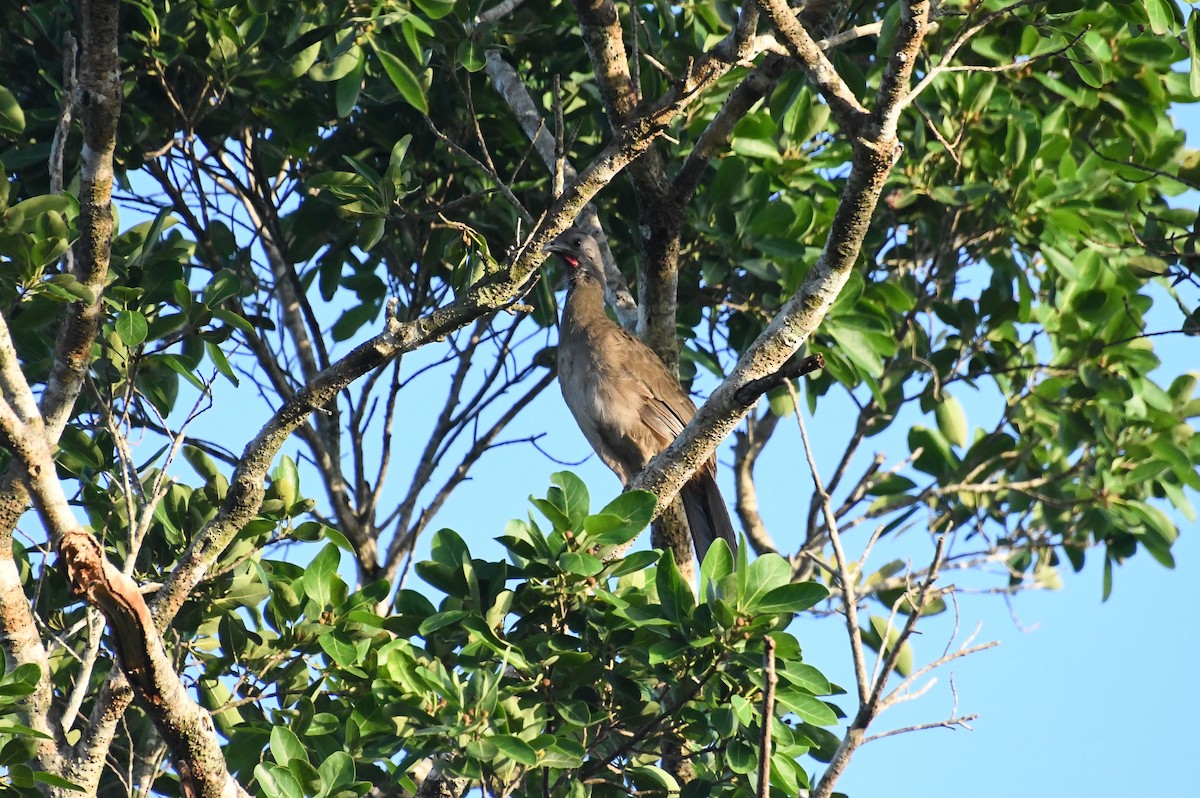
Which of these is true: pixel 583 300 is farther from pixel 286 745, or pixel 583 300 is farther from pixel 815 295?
pixel 286 745

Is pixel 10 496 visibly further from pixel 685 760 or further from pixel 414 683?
pixel 685 760

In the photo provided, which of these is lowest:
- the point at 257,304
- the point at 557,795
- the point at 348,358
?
the point at 557,795

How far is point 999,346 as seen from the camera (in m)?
6.15

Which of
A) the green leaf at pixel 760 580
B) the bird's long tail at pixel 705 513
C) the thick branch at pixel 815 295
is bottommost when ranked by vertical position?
the green leaf at pixel 760 580

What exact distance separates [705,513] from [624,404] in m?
0.56

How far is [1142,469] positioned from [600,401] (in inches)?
95.5

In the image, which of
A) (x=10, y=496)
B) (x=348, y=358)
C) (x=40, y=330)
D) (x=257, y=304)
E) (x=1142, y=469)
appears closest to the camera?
(x=348, y=358)

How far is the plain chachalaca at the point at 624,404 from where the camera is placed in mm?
5332

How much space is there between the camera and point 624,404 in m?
5.52

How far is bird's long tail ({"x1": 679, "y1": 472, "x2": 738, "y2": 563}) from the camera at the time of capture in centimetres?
531

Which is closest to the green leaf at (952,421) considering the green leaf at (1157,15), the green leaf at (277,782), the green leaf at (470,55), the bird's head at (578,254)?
the bird's head at (578,254)

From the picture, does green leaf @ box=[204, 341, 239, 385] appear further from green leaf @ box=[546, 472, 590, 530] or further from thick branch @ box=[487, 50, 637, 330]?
thick branch @ box=[487, 50, 637, 330]

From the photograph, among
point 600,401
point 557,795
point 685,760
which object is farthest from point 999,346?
point 557,795

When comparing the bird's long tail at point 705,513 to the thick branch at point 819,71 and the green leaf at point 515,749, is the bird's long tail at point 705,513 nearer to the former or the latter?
the thick branch at point 819,71
